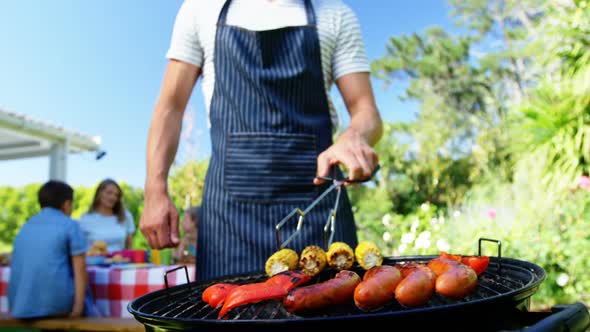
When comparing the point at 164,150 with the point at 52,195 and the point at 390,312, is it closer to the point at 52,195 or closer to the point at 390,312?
the point at 390,312

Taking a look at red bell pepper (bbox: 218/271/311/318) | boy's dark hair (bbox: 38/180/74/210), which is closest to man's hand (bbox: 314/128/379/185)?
red bell pepper (bbox: 218/271/311/318)

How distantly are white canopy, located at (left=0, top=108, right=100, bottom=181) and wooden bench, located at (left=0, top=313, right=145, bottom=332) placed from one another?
19.1 feet

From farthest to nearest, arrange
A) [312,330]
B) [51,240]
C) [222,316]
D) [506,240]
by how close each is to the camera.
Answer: [506,240] → [51,240] → [222,316] → [312,330]

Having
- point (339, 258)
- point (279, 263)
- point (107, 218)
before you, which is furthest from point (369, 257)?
point (107, 218)

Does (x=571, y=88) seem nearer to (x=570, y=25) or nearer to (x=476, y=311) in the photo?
(x=570, y=25)

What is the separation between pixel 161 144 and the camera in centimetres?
169

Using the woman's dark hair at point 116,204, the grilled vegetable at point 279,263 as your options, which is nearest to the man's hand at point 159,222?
the grilled vegetable at point 279,263

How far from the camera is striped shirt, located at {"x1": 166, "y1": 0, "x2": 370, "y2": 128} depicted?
176 centimetres

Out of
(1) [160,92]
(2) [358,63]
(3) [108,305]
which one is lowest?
(3) [108,305]

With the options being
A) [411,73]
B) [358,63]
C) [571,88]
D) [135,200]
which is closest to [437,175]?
[571,88]

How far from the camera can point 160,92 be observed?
1769 mm

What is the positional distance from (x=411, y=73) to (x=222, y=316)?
25841 mm

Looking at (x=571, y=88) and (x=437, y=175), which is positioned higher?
(x=571, y=88)

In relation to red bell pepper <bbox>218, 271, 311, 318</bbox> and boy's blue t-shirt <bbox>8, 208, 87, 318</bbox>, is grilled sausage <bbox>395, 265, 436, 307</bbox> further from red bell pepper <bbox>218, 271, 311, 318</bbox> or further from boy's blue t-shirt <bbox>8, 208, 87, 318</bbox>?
boy's blue t-shirt <bbox>8, 208, 87, 318</bbox>
